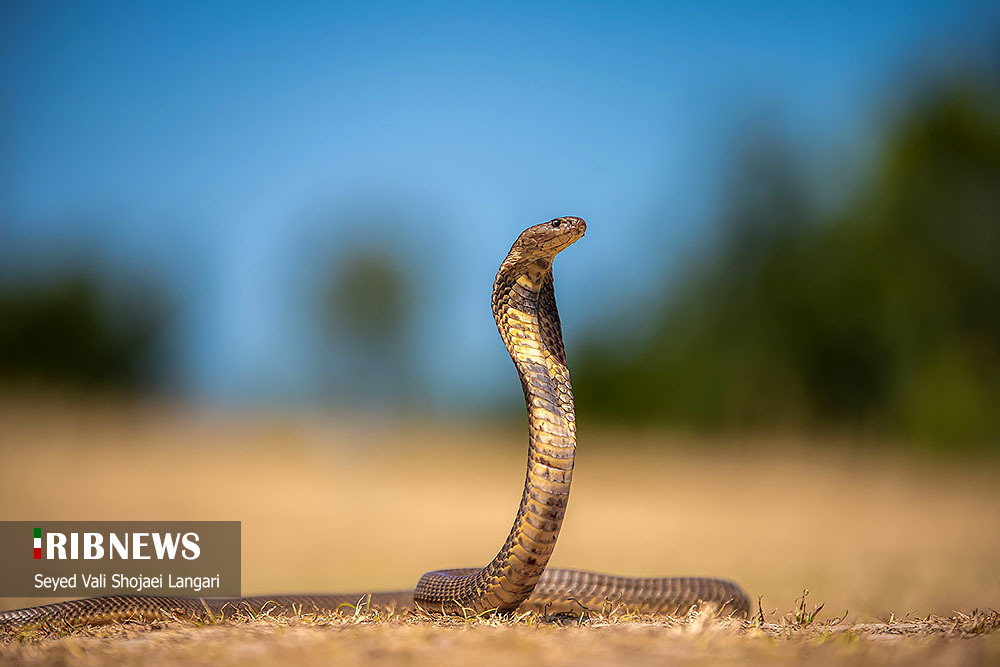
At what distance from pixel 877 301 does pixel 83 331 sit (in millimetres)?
24907

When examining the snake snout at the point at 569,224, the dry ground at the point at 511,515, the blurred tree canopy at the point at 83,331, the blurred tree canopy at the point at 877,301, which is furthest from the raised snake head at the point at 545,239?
the blurred tree canopy at the point at 83,331

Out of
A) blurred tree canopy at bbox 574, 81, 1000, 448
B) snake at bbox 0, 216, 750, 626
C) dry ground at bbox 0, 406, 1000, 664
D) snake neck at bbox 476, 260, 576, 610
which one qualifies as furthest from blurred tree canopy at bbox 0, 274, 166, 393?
snake neck at bbox 476, 260, 576, 610

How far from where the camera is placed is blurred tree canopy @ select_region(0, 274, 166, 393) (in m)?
28.7

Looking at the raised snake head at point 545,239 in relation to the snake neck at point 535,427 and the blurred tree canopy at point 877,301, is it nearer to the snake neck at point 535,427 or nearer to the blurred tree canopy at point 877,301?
the snake neck at point 535,427

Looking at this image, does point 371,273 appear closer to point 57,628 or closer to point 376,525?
point 376,525

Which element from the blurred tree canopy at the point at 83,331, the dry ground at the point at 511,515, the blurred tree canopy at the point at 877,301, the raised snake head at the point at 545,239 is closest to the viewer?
the dry ground at the point at 511,515

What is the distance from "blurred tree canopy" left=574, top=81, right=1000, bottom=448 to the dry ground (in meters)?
2.14

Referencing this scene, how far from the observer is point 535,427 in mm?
3781

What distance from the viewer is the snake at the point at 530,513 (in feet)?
12.1

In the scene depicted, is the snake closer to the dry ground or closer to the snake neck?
the snake neck

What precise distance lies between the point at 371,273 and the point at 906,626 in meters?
30.8

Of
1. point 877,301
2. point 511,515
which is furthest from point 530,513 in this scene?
point 877,301

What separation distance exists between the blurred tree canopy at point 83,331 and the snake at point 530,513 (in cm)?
2427

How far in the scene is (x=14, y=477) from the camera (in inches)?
510
